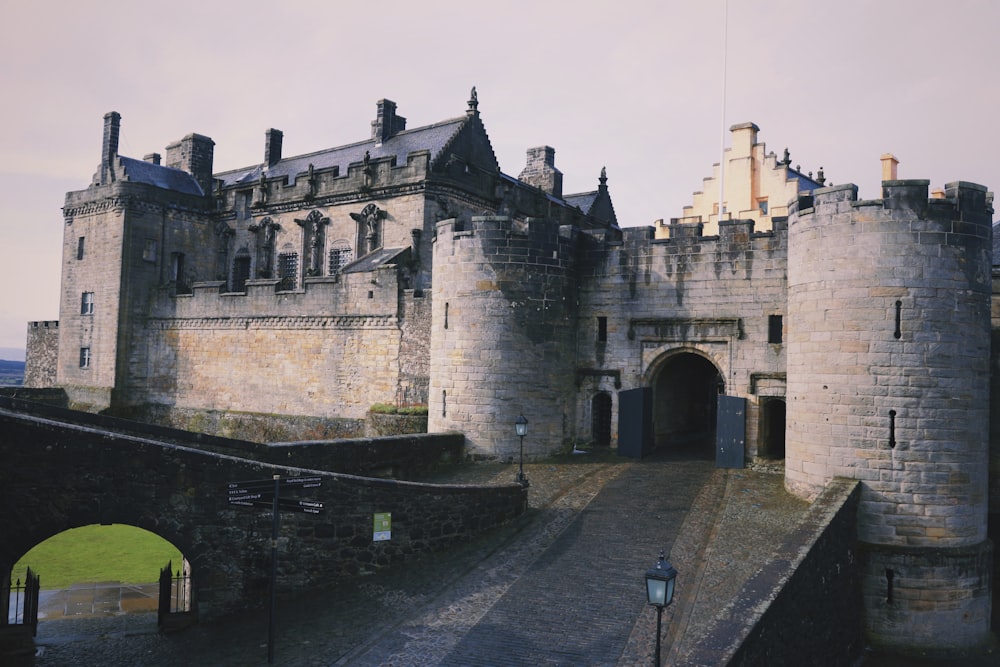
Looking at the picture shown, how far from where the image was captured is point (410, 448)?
17.7 meters

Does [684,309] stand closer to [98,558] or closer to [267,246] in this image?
[98,558]

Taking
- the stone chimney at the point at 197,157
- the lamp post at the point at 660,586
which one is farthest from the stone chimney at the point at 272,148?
the lamp post at the point at 660,586

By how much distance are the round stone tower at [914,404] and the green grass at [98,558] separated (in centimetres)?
1372

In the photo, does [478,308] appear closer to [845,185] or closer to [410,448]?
[410,448]

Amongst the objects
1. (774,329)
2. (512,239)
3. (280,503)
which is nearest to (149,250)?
(512,239)

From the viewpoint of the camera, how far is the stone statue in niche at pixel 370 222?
2825 cm

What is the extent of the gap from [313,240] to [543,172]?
1265cm

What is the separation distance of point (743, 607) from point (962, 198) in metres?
9.44

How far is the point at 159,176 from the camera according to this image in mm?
34594

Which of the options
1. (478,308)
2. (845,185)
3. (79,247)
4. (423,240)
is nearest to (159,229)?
(79,247)

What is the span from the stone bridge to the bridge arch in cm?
870

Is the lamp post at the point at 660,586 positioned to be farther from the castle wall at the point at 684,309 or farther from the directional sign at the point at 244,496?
the castle wall at the point at 684,309

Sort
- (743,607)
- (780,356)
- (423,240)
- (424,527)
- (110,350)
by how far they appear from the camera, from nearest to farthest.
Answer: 1. (743,607)
2. (424,527)
3. (780,356)
4. (423,240)
5. (110,350)

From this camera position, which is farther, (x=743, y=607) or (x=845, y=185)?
(x=845, y=185)
